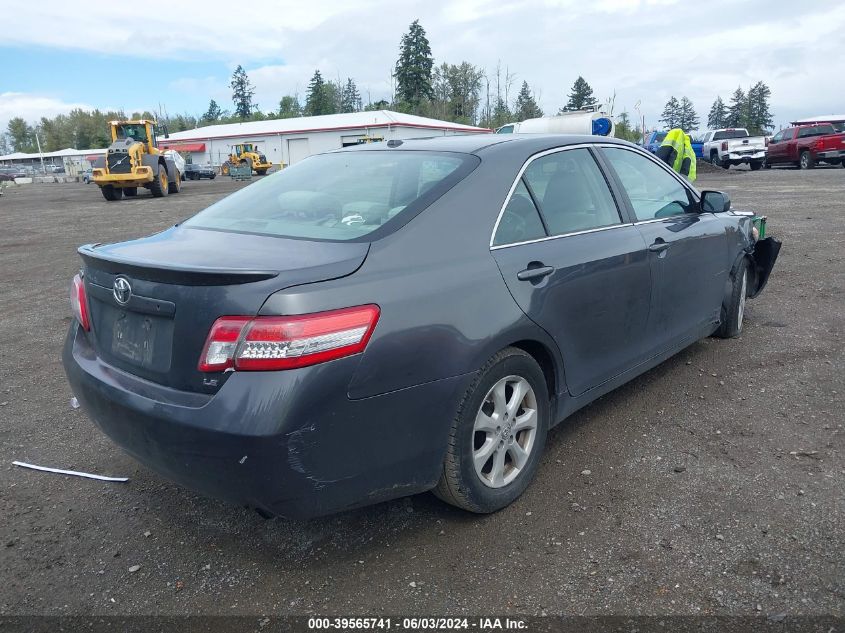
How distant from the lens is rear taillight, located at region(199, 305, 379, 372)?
2.25 meters

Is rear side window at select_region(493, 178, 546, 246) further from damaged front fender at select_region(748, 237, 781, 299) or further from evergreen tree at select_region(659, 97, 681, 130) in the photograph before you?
evergreen tree at select_region(659, 97, 681, 130)

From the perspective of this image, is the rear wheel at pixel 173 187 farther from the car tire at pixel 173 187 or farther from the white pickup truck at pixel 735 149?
the white pickup truck at pixel 735 149

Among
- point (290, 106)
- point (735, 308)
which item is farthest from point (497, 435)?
point (290, 106)

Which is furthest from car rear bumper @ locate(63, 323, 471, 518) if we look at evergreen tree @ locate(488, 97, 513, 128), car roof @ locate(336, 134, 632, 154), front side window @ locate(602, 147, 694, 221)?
evergreen tree @ locate(488, 97, 513, 128)

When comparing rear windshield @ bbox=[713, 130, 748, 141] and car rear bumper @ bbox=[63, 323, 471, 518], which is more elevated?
rear windshield @ bbox=[713, 130, 748, 141]

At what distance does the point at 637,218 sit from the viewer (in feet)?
12.8

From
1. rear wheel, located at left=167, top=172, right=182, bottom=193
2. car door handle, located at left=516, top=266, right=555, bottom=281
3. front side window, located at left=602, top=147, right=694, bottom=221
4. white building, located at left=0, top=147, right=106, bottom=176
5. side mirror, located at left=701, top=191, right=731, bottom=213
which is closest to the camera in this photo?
car door handle, located at left=516, top=266, right=555, bottom=281

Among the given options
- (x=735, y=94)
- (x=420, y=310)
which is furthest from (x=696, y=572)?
(x=735, y=94)

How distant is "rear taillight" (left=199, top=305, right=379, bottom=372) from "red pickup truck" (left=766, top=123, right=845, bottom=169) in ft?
101

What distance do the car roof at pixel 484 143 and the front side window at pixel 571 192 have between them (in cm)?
8

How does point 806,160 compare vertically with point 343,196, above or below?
below

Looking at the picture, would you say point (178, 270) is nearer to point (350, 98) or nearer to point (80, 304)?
point (80, 304)

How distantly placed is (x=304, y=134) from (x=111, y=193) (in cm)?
3500

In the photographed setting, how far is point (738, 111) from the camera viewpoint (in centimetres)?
10900
